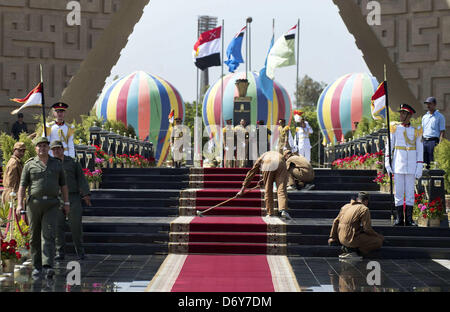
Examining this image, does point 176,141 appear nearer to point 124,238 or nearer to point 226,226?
point 226,226

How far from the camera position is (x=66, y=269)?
35.5ft

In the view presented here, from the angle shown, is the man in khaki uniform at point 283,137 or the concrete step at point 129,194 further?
the man in khaki uniform at point 283,137

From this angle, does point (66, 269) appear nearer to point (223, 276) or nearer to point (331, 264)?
point (223, 276)

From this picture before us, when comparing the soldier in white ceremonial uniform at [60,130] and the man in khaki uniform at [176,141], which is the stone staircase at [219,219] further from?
the man in khaki uniform at [176,141]

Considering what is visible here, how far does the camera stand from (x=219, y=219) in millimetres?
14281

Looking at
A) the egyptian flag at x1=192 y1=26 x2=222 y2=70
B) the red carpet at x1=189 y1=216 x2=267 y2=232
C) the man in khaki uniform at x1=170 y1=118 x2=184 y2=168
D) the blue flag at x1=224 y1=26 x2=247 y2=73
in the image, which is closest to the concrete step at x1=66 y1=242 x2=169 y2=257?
the red carpet at x1=189 y1=216 x2=267 y2=232

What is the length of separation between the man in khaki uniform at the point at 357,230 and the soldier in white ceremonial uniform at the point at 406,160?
4.93 feet

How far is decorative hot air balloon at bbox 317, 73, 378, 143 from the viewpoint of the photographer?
46688mm

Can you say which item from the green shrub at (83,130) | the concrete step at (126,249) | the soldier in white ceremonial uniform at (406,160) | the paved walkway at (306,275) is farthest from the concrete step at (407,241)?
the green shrub at (83,130)

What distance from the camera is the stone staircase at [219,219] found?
12.8m

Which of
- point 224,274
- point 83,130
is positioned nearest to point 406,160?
point 224,274

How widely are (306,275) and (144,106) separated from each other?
37.8m
